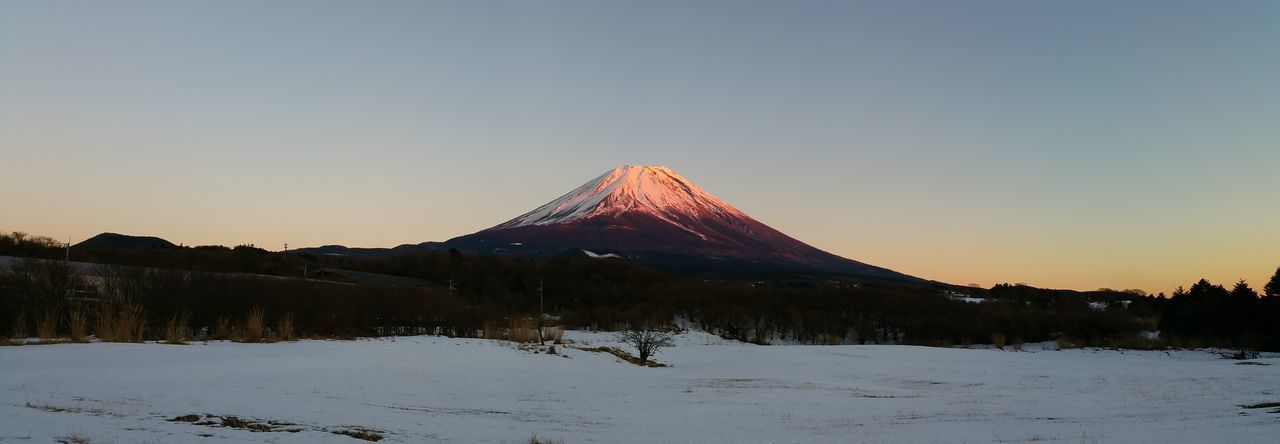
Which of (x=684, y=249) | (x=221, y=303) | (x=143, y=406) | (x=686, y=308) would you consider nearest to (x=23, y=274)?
(x=221, y=303)

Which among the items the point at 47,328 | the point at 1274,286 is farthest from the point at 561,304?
the point at 47,328

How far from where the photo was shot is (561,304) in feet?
257

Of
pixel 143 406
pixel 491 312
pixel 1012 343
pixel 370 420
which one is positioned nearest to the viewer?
pixel 143 406

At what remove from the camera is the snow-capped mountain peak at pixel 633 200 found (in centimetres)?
15988

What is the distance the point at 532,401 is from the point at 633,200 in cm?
14863

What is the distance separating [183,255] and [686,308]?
4136 centimetres

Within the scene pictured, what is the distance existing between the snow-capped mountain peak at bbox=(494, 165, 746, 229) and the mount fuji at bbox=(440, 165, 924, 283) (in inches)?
8.6

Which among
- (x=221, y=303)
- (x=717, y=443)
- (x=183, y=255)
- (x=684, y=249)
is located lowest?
(x=717, y=443)

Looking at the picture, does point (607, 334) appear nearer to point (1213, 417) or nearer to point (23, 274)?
point (23, 274)

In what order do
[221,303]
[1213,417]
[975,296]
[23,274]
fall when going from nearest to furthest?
[1213,417] < [23,274] < [221,303] < [975,296]

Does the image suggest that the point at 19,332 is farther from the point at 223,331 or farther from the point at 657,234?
the point at 657,234

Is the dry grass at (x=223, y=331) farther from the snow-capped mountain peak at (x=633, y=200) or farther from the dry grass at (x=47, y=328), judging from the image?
the snow-capped mountain peak at (x=633, y=200)

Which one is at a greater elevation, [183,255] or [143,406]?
[183,255]

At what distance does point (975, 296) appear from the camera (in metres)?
100
